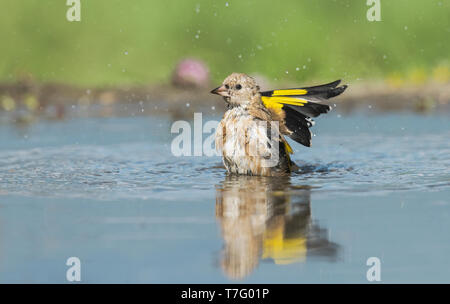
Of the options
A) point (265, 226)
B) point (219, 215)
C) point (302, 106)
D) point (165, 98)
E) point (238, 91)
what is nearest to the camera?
point (265, 226)

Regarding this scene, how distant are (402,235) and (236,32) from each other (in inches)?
407

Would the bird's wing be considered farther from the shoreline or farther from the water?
the shoreline

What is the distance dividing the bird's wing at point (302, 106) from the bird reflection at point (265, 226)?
830mm

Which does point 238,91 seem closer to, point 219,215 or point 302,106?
point 302,106

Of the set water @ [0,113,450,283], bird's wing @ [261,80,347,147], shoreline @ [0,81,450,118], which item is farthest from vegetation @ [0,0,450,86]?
bird's wing @ [261,80,347,147]

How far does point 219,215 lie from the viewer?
530cm

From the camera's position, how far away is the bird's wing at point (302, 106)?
7.43 meters

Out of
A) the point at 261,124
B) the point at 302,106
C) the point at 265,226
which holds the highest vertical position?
the point at 302,106

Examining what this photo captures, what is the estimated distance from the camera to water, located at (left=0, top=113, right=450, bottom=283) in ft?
13.4

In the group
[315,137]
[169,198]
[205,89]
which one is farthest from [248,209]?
[205,89]

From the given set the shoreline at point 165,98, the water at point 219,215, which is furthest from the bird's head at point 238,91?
the shoreline at point 165,98

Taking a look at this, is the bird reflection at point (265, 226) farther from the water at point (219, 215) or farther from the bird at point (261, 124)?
the bird at point (261, 124)

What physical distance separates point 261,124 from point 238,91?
1.23 ft

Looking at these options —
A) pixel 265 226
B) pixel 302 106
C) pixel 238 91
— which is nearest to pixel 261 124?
pixel 238 91
